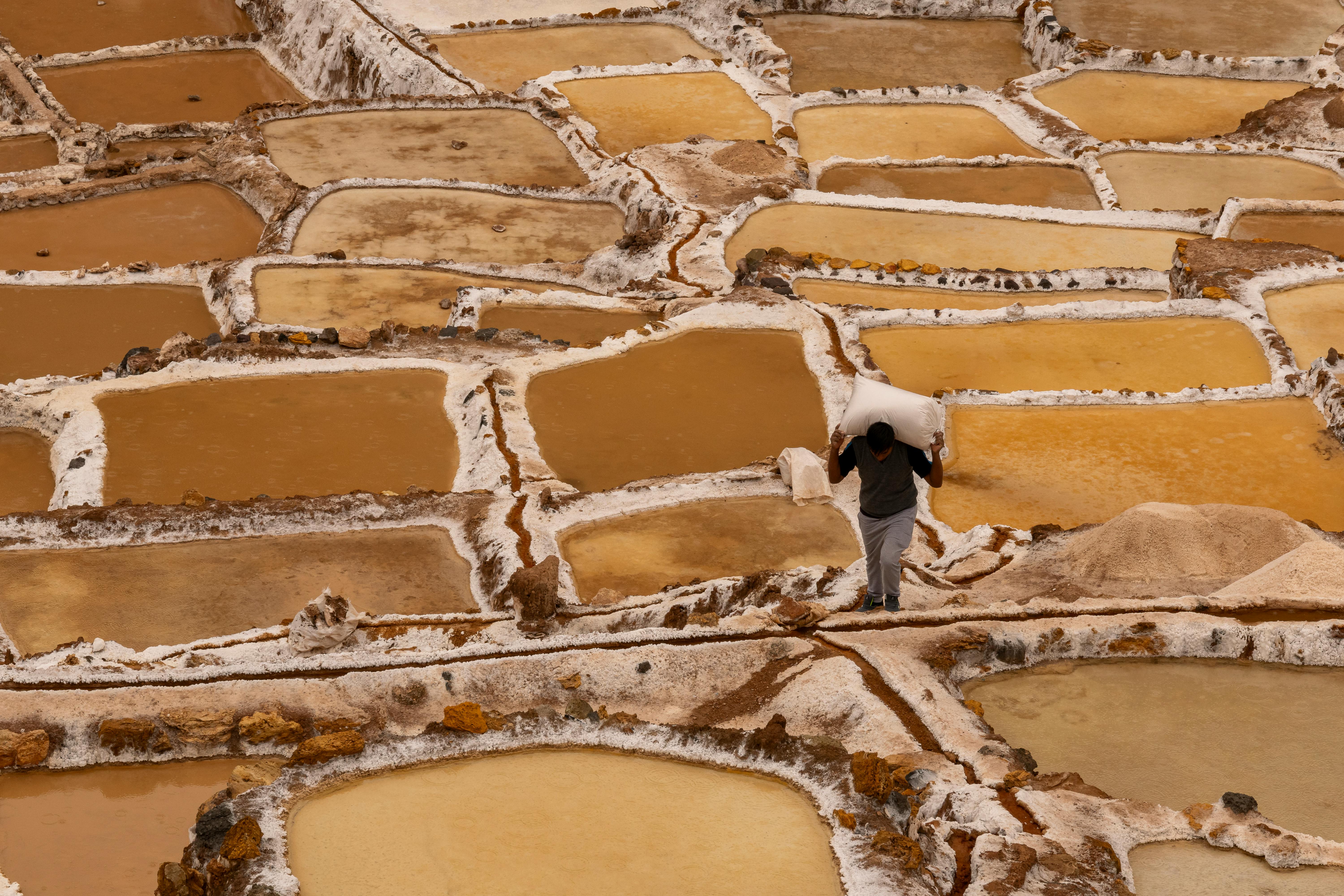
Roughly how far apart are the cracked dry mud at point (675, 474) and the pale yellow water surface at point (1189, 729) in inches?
1.2

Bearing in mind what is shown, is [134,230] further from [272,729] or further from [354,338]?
[272,729]

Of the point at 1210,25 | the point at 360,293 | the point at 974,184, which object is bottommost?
the point at 360,293

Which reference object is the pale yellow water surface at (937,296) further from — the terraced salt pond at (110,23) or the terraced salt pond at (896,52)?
the terraced salt pond at (110,23)

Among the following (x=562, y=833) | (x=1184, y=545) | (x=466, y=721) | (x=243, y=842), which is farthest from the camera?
(x=1184, y=545)

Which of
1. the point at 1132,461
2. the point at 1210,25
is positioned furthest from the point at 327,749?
the point at 1210,25

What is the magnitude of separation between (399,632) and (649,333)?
4.71 m

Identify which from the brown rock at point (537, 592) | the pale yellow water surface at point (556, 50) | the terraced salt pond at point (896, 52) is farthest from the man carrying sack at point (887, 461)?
the pale yellow water surface at point (556, 50)

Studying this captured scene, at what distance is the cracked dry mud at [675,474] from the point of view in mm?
6816

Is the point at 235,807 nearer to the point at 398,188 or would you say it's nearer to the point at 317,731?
the point at 317,731

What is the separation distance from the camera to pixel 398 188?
17.8m

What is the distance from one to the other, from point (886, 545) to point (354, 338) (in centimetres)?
644

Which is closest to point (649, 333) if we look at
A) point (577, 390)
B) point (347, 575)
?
point (577, 390)

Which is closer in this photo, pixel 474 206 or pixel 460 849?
pixel 460 849

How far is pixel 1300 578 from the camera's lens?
329 inches
